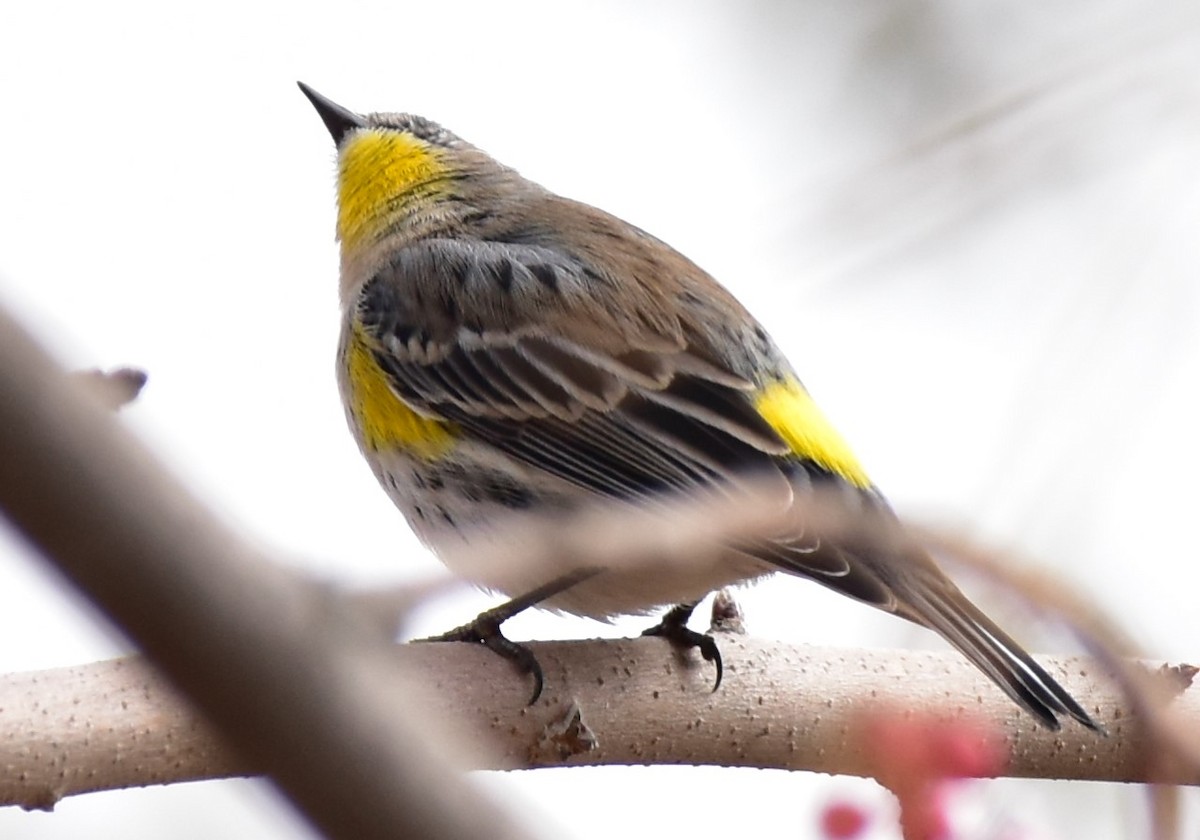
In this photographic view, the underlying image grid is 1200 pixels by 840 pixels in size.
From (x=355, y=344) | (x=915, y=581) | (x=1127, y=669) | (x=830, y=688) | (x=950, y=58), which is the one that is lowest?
(x=830, y=688)

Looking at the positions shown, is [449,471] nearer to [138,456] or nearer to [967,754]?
[967,754]

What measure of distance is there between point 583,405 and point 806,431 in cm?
68

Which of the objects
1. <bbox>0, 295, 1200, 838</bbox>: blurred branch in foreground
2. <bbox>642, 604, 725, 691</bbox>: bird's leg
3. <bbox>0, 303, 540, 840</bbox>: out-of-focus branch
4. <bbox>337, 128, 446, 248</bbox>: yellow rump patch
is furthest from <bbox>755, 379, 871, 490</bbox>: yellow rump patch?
<bbox>0, 303, 540, 840</bbox>: out-of-focus branch

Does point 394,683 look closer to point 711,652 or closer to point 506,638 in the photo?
point 506,638

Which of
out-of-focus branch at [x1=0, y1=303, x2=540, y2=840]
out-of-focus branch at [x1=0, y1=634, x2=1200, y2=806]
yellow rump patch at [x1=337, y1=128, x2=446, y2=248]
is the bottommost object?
out-of-focus branch at [x1=0, y1=634, x2=1200, y2=806]

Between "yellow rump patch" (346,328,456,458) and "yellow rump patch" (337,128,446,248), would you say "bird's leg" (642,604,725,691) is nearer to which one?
"yellow rump patch" (346,328,456,458)

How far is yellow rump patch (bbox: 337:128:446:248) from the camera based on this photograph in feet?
19.1

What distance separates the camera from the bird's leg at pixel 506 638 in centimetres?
369

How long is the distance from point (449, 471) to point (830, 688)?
1321mm

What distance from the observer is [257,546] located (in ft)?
2.99

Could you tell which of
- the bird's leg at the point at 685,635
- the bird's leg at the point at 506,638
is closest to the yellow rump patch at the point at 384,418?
the bird's leg at the point at 506,638

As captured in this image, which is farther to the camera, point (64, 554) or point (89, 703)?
point (89, 703)

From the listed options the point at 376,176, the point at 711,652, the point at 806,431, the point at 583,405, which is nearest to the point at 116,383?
the point at 711,652

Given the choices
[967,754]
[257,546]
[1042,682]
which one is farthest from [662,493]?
[257,546]
